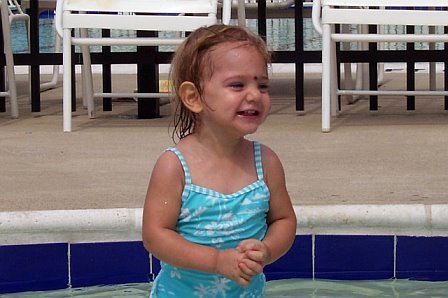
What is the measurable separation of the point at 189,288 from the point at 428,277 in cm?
135

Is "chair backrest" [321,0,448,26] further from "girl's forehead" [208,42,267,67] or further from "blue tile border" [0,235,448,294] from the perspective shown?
"girl's forehead" [208,42,267,67]

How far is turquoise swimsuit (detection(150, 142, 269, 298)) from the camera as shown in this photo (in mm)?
2143

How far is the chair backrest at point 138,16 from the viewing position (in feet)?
16.3

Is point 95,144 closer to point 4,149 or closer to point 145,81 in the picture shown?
Answer: point 4,149

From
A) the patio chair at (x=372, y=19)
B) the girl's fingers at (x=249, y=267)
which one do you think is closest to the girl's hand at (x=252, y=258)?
the girl's fingers at (x=249, y=267)

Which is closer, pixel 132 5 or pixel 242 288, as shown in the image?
pixel 242 288

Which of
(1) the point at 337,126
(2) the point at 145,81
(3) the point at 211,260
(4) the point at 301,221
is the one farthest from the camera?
(2) the point at 145,81

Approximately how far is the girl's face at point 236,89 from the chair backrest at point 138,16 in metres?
2.80

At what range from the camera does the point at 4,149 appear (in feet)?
15.8

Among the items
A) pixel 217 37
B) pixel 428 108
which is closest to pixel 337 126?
pixel 428 108

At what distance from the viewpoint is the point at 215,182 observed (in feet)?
7.18

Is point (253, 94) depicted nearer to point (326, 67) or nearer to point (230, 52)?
point (230, 52)

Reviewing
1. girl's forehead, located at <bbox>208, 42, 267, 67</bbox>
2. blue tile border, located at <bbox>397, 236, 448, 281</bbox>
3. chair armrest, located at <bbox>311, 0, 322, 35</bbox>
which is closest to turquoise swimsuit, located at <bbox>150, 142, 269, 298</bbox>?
girl's forehead, located at <bbox>208, 42, 267, 67</bbox>

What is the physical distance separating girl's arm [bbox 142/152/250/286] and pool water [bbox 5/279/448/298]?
1117 mm
